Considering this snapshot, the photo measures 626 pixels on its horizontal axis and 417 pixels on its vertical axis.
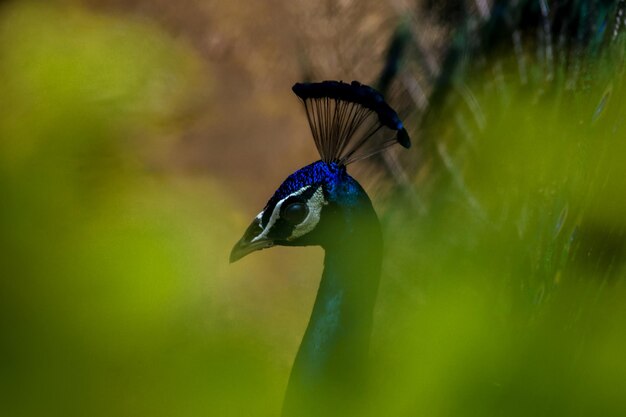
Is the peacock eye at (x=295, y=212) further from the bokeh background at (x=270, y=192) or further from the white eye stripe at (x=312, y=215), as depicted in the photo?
the bokeh background at (x=270, y=192)

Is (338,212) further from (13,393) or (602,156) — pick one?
(13,393)

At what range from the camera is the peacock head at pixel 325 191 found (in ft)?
3.50

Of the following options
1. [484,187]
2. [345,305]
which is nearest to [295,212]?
[345,305]

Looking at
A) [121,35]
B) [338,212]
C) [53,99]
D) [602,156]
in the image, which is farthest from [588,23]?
[121,35]

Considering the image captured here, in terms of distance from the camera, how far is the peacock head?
107 cm

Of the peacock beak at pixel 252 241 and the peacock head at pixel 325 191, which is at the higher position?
the peacock head at pixel 325 191

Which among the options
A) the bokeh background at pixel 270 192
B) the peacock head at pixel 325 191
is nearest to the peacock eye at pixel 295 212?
the peacock head at pixel 325 191

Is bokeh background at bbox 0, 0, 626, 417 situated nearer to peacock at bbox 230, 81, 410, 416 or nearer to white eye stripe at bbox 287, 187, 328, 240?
peacock at bbox 230, 81, 410, 416

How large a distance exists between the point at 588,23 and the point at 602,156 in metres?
0.31

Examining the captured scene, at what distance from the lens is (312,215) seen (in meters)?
1.09

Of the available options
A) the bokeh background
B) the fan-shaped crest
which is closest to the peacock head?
the fan-shaped crest

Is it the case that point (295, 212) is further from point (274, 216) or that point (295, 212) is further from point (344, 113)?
point (344, 113)

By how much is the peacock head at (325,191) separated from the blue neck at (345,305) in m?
0.01

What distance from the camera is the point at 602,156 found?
1131mm
